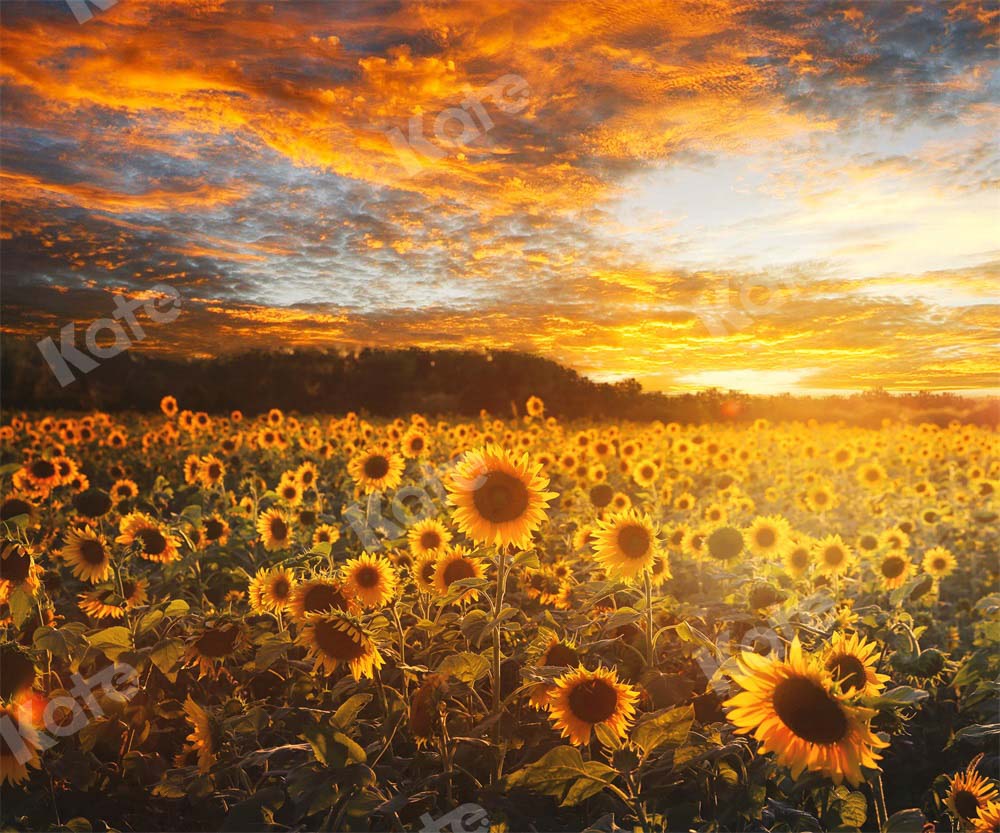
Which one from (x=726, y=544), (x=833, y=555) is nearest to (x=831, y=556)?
(x=833, y=555)

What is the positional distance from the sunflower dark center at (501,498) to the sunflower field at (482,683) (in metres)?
0.01

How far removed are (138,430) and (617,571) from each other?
15488 millimetres

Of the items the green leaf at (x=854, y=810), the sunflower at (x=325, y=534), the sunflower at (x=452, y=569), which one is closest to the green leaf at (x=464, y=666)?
the sunflower at (x=452, y=569)

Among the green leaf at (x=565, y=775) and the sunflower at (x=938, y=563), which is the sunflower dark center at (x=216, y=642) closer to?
the green leaf at (x=565, y=775)

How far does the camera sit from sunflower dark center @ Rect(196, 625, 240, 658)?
3.73m

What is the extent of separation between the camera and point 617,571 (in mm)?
4012

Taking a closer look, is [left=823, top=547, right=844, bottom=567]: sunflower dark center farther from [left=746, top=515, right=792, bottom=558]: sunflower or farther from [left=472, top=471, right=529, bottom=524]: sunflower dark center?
[left=472, top=471, right=529, bottom=524]: sunflower dark center

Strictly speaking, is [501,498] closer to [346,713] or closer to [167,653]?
[346,713]

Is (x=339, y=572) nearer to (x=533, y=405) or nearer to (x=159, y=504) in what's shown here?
(x=159, y=504)

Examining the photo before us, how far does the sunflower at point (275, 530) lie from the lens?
6.05m

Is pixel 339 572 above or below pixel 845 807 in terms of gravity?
above

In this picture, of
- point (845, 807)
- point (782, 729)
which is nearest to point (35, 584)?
point (782, 729)

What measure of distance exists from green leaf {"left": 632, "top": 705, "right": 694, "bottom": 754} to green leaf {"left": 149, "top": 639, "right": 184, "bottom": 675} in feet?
6.74

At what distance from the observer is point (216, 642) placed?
3746mm
